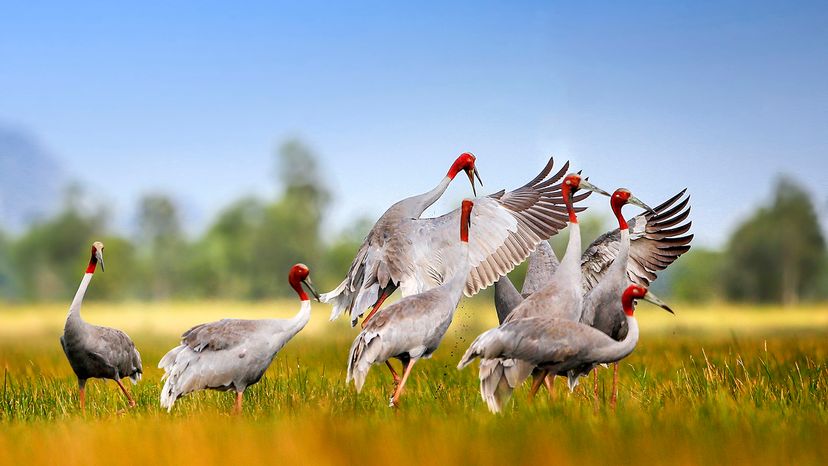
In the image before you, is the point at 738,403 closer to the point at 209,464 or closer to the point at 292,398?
the point at 292,398

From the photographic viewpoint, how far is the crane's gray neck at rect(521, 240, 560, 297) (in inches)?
390

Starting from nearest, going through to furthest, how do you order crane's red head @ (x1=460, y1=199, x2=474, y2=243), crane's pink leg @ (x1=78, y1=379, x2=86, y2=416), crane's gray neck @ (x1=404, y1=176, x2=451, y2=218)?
crane's red head @ (x1=460, y1=199, x2=474, y2=243)
crane's pink leg @ (x1=78, y1=379, x2=86, y2=416)
crane's gray neck @ (x1=404, y1=176, x2=451, y2=218)

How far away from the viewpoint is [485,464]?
545cm

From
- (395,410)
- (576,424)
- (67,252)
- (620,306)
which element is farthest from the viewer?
(67,252)

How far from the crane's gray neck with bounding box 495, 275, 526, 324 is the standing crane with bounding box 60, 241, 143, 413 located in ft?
11.8

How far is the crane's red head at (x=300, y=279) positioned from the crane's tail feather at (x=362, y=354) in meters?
0.70

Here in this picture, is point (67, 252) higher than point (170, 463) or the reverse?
higher

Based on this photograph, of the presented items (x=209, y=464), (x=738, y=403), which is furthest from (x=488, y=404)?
(x=209, y=464)

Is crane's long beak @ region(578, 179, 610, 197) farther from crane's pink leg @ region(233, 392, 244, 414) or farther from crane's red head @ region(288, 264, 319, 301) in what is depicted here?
crane's pink leg @ region(233, 392, 244, 414)

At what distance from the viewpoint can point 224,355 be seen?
7.93 meters

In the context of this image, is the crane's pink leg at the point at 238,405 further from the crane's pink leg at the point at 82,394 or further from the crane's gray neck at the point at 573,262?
the crane's gray neck at the point at 573,262

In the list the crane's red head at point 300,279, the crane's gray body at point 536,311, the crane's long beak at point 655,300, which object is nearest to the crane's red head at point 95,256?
the crane's red head at point 300,279

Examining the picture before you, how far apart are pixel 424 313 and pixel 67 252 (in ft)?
161

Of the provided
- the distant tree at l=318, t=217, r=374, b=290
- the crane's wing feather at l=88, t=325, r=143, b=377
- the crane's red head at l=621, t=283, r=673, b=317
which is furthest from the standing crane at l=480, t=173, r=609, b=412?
the distant tree at l=318, t=217, r=374, b=290
